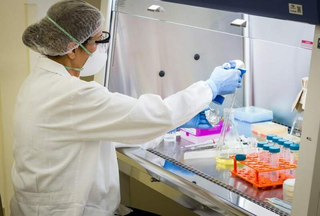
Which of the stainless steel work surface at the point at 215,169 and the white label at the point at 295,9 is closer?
the white label at the point at 295,9

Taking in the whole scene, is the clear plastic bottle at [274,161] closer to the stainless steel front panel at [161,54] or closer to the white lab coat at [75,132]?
the white lab coat at [75,132]

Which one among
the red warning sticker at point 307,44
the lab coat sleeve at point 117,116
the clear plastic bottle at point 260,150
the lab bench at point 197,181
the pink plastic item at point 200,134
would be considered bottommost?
the lab bench at point 197,181

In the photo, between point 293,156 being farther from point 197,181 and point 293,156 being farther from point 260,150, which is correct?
point 197,181

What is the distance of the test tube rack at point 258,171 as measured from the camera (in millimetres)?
1574

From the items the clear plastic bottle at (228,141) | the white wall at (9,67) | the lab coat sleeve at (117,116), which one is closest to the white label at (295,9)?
the lab coat sleeve at (117,116)

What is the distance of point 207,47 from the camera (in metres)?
2.36

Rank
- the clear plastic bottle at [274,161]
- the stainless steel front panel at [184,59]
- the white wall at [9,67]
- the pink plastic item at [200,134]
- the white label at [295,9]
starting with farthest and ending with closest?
the white wall at [9,67] → the stainless steel front panel at [184,59] → the pink plastic item at [200,134] → the clear plastic bottle at [274,161] → the white label at [295,9]

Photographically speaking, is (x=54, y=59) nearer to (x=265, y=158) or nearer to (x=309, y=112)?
(x=265, y=158)

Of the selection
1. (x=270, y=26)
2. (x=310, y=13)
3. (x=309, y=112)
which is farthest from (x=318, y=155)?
(x=270, y=26)

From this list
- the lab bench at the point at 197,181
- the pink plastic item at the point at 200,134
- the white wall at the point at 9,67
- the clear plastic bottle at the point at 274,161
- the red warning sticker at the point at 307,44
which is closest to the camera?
the red warning sticker at the point at 307,44

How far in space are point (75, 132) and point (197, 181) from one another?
1.38 feet

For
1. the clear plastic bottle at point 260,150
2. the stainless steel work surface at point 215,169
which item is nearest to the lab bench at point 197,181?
the stainless steel work surface at point 215,169

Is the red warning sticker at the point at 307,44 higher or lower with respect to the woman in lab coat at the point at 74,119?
higher

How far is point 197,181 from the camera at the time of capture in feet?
5.41
